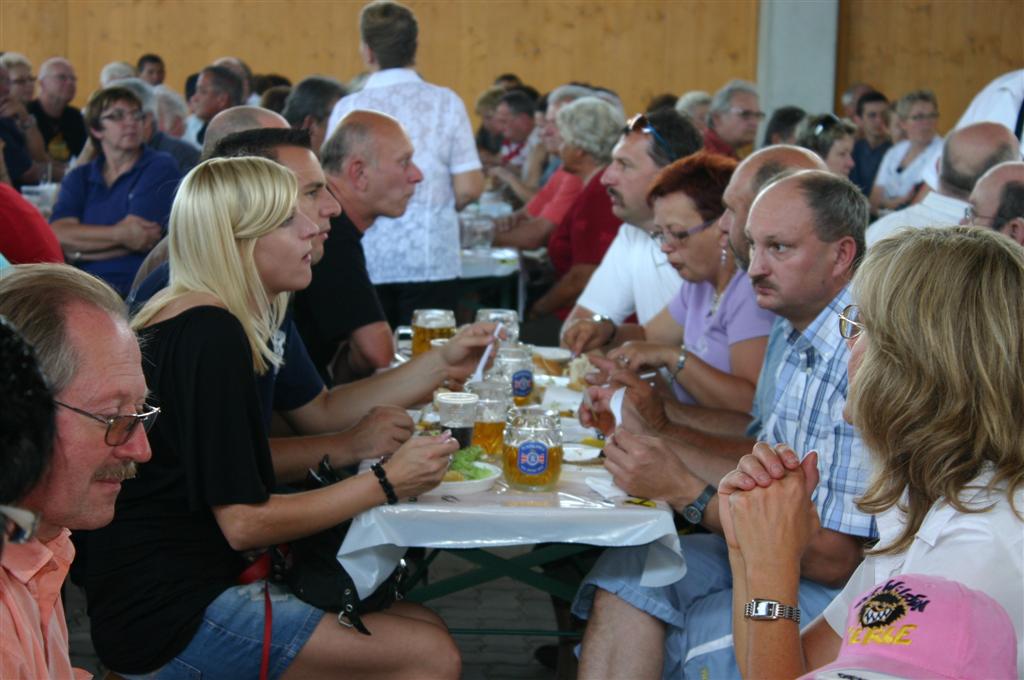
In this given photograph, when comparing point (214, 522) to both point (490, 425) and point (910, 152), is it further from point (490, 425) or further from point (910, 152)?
point (910, 152)

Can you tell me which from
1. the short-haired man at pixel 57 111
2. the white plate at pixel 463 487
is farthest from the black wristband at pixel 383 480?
the short-haired man at pixel 57 111

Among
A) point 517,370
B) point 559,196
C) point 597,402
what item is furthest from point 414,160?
point 597,402

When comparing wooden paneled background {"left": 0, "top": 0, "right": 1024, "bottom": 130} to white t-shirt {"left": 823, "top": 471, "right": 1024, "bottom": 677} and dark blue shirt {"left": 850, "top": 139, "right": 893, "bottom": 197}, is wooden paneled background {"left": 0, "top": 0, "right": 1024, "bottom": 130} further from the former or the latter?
white t-shirt {"left": 823, "top": 471, "right": 1024, "bottom": 677}

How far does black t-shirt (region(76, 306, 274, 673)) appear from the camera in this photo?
2.03 m

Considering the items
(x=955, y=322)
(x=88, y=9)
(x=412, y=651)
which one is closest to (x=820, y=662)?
(x=955, y=322)

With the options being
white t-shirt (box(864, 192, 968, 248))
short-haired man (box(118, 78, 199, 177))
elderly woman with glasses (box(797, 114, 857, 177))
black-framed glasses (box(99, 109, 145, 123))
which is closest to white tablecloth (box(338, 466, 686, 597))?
white t-shirt (box(864, 192, 968, 248))

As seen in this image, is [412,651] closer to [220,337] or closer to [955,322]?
[220,337]

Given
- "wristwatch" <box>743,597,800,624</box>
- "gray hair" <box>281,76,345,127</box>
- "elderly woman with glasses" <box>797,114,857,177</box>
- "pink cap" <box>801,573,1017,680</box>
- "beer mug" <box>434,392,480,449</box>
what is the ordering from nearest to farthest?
"pink cap" <box>801,573,1017,680</box> → "wristwatch" <box>743,597,800,624</box> → "beer mug" <box>434,392,480,449</box> → "gray hair" <box>281,76,345,127</box> → "elderly woman with glasses" <box>797,114,857,177</box>

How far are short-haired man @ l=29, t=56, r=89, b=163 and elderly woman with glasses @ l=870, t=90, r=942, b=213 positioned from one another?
18.1 ft

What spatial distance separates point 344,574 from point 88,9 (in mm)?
10715

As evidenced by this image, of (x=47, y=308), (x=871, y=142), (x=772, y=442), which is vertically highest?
(x=47, y=308)

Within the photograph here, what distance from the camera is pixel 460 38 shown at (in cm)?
1161

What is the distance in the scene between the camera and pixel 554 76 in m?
11.7

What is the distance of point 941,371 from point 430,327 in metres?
2.11
